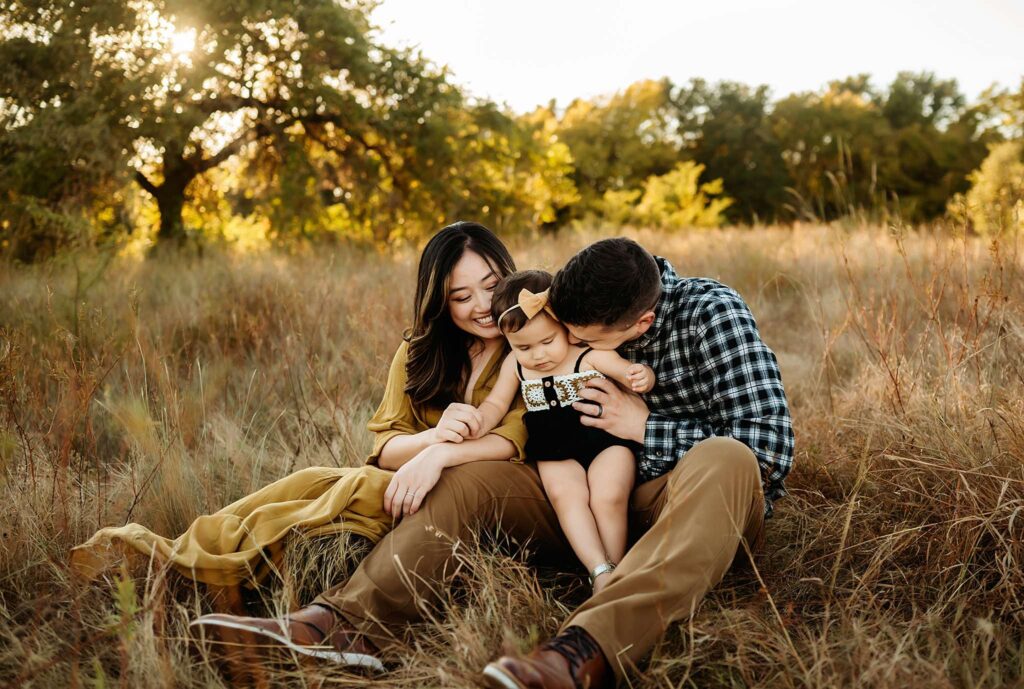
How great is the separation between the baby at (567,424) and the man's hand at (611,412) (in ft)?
0.11

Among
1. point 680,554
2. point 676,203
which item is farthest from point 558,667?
point 676,203

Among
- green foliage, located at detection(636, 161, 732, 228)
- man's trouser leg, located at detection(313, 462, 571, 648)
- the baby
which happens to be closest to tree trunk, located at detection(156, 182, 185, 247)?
the baby

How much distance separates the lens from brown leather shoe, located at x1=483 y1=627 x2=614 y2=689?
66.4 inches

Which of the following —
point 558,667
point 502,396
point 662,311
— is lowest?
point 558,667

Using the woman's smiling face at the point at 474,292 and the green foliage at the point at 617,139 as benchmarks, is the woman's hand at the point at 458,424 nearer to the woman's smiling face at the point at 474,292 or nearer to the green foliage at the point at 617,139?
the woman's smiling face at the point at 474,292

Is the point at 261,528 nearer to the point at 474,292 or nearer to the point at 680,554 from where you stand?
the point at 474,292

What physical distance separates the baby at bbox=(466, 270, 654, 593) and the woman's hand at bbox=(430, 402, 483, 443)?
2.0 inches

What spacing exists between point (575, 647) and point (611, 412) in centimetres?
85

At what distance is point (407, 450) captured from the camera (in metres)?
2.65

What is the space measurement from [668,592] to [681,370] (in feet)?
2.78

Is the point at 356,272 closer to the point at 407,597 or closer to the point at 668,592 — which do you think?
the point at 407,597

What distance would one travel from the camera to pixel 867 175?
25.3 m

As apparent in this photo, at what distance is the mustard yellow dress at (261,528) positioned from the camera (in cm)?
231

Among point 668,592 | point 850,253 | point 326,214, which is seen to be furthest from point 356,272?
point 668,592
